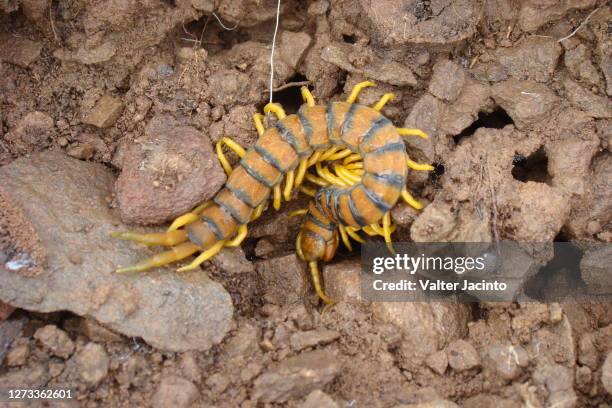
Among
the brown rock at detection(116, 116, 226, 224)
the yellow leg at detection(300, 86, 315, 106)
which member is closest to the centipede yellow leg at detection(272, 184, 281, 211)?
the brown rock at detection(116, 116, 226, 224)

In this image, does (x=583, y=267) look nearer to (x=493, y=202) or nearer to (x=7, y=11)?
(x=493, y=202)

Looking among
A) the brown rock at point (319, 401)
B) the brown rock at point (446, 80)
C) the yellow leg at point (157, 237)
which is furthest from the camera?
the brown rock at point (446, 80)

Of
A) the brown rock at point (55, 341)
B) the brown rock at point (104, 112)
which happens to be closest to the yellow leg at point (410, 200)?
the brown rock at point (104, 112)

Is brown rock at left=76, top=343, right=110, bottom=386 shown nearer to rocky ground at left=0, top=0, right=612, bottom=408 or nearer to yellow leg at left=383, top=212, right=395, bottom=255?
rocky ground at left=0, top=0, right=612, bottom=408

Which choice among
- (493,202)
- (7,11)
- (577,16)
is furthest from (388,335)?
(7,11)

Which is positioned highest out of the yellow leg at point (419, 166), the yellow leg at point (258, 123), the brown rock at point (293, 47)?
the brown rock at point (293, 47)

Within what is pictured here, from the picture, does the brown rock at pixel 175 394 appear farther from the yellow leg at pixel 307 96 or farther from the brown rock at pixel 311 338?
the yellow leg at pixel 307 96

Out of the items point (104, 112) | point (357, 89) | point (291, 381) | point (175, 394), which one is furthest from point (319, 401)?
point (104, 112)
